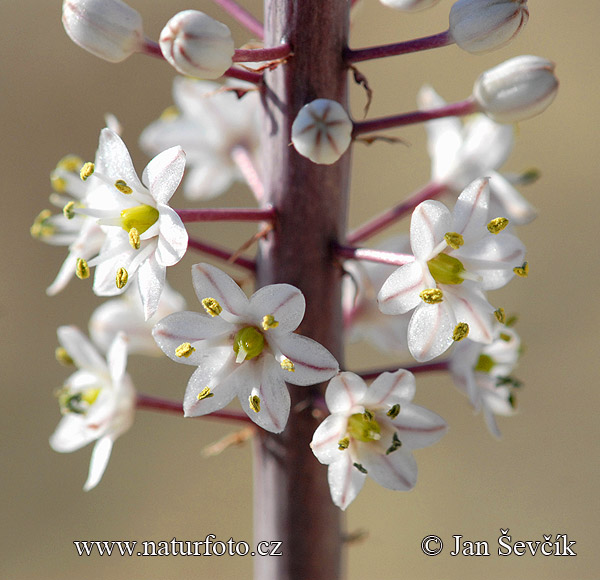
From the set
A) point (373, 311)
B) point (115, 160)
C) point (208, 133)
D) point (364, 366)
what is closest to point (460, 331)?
point (373, 311)

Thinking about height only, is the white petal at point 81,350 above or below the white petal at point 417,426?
above

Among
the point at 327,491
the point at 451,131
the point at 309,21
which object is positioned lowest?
the point at 327,491

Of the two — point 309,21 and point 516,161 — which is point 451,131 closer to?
point 309,21

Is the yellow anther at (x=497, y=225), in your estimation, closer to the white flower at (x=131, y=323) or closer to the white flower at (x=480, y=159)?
the white flower at (x=480, y=159)

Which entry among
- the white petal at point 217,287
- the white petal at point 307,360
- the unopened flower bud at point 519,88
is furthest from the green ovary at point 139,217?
the unopened flower bud at point 519,88

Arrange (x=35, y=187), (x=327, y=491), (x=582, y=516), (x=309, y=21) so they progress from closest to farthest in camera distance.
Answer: (x=309, y=21), (x=327, y=491), (x=582, y=516), (x=35, y=187)

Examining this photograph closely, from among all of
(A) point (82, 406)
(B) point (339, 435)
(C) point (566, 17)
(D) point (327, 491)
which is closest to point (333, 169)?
(B) point (339, 435)

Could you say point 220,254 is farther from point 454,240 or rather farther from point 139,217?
point 454,240
